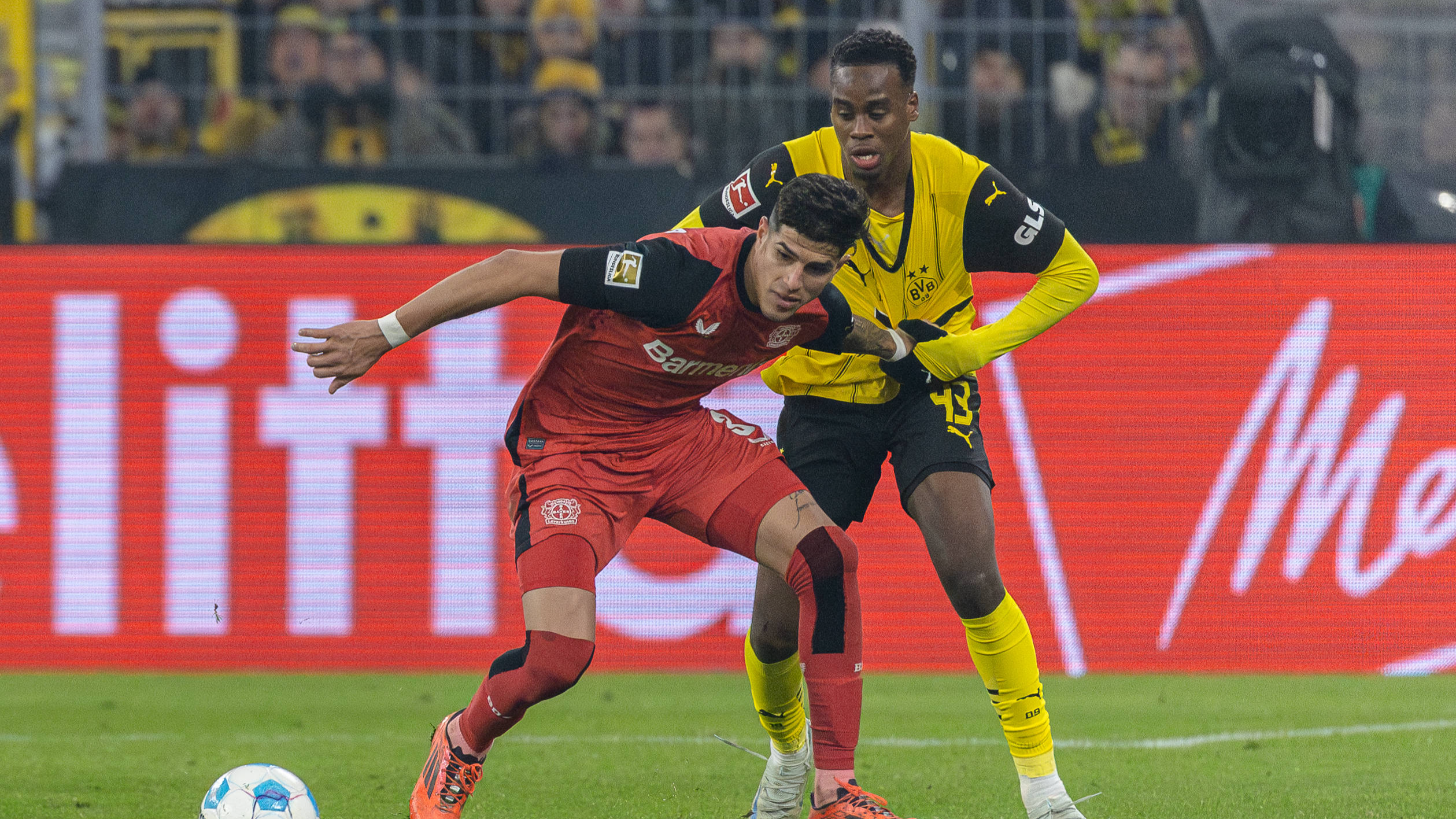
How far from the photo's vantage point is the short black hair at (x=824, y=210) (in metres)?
4.25

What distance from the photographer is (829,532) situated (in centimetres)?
462

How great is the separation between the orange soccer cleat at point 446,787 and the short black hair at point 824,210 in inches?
63.7

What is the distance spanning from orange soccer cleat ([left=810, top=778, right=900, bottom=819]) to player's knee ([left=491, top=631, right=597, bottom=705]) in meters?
0.76

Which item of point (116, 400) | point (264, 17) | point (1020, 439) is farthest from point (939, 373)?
point (264, 17)

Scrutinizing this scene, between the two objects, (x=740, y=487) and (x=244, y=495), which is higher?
(x=740, y=487)

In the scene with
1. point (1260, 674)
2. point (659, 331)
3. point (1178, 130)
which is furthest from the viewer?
point (1178, 130)

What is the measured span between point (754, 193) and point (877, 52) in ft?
1.81

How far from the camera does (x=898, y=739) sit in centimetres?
667

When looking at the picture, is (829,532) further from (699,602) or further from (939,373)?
(699,602)

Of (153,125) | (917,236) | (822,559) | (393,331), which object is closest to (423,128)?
(153,125)

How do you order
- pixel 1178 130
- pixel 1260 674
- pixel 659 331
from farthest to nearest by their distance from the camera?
pixel 1178 130, pixel 1260 674, pixel 659 331

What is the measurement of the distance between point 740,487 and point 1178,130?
5130 mm

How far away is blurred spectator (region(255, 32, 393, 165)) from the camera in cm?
909

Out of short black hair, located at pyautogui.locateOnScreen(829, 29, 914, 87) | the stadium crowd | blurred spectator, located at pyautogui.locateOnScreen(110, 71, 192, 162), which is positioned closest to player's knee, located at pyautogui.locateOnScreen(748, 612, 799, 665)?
short black hair, located at pyautogui.locateOnScreen(829, 29, 914, 87)
